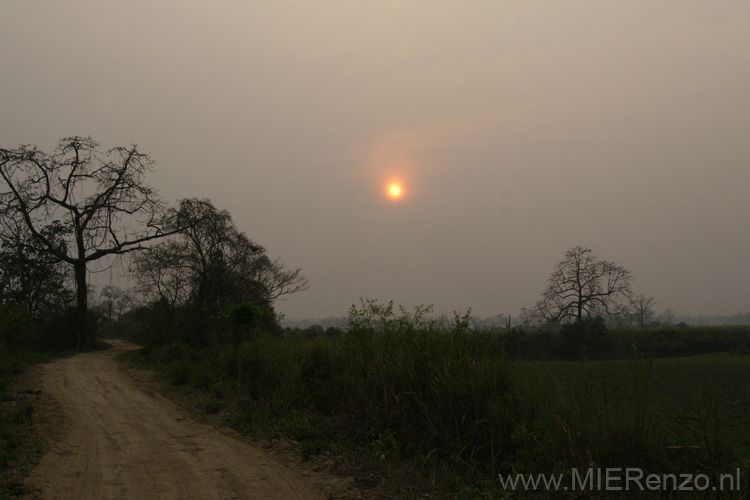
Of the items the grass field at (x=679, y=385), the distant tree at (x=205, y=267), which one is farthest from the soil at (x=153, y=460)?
the distant tree at (x=205, y=267)

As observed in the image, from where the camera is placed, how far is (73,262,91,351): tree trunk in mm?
21438

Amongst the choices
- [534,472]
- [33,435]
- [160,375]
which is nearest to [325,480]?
[534,472]

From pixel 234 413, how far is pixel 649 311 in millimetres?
46257

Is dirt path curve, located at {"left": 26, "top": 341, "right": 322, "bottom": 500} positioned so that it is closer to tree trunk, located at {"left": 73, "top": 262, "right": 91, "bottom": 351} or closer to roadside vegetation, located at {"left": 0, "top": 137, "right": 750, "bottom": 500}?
roadside vegetation, located at {"left": 0, "top": 137, "right": 750, "bottom": 500}

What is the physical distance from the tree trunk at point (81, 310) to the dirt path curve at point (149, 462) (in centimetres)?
1432

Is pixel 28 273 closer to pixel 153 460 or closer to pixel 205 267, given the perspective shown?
pixel 205 267

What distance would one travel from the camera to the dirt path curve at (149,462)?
16.6ft

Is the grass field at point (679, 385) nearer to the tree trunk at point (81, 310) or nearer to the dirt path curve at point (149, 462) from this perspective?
the dirt path curve at point (149, 462)

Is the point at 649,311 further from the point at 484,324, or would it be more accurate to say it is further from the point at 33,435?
the point at 33,435

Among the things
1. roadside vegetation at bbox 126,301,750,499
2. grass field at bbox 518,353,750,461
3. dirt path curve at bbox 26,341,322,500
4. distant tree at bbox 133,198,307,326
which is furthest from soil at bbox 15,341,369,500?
distant tree at bbox 133,198,307,326

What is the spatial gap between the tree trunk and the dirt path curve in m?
14.3

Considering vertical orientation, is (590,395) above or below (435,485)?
above

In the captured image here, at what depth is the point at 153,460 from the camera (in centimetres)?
596

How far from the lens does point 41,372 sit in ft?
42.9
